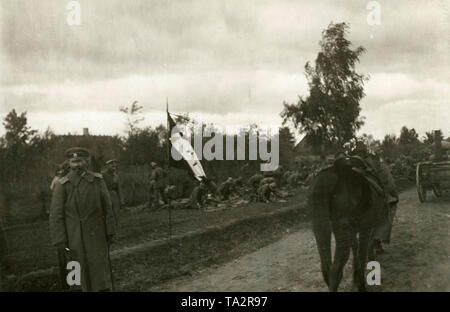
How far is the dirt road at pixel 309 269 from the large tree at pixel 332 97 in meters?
3.21

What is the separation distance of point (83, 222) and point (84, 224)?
25mm

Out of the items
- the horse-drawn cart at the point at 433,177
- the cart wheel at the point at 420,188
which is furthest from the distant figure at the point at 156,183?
the horse-drawn cart at the point at 433,177

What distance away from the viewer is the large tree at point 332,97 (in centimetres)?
1307

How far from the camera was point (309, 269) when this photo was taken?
7020mm

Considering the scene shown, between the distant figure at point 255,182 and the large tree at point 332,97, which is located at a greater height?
the large tree at point 332,97

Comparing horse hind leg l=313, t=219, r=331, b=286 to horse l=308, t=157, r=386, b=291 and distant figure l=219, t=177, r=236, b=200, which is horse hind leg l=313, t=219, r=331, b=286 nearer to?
horse l=308, t=157, r=386, b=291

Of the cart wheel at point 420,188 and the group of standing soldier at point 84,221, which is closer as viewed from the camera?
the group of standing soldier at point 84,221

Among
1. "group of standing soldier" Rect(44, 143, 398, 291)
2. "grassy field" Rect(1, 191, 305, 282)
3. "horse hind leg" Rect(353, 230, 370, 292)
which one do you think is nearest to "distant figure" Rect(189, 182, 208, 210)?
"grassy field" Rect(1, 191, 305, 282)

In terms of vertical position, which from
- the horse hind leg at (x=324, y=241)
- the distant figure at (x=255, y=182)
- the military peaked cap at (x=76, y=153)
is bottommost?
the distant figure at (x=255, y=182)

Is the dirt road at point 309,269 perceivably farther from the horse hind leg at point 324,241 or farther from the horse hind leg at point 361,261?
the horse hind leg at point 324,241

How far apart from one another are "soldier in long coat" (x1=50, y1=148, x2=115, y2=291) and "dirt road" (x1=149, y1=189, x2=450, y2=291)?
3.73 ft
